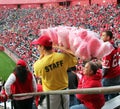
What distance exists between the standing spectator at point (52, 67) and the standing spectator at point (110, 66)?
2.66ft

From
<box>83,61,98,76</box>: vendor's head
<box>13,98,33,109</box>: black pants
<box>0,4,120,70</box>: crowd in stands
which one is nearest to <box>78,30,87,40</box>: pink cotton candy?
<box>83,61,98,76</box>: vendor's head

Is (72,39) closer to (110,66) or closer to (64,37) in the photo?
(64,37)

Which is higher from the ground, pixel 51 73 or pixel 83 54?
pixel 83 54

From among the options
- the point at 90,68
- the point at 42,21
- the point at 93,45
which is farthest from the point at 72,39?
the point at 42,21

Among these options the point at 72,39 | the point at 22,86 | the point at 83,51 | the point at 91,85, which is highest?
the point at 72,39

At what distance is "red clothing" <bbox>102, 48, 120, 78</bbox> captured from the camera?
14.1ft

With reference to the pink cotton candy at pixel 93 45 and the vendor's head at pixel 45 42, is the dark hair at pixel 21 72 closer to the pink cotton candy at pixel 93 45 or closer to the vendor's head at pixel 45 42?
the vendor's head at pixel 45 42

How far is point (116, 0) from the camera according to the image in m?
30.2

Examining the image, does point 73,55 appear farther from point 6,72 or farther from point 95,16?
point 95,16

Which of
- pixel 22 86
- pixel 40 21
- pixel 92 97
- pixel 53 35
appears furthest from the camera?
pixel 40 21

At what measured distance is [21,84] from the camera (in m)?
4.46

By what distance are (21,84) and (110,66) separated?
4.10 feet

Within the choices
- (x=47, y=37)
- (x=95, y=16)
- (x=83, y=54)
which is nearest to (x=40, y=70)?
(x=47, y=37)

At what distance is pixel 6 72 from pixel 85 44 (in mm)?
21435
